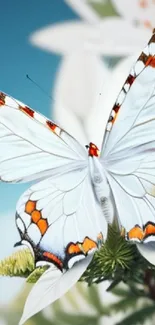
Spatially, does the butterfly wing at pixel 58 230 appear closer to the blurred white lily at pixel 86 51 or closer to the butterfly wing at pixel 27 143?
the butterfly wing at pixel 27 143

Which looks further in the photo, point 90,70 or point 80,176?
point 90,70

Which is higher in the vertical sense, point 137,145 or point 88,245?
point 137,145

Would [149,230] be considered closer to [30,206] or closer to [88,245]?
[88,245]

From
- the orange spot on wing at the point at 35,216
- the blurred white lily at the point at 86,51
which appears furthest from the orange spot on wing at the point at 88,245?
the blurred white lily at the point at 86,51

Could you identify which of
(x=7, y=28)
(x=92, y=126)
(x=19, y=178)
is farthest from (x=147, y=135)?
(x=7, y=28)

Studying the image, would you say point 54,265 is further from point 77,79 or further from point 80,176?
point 77,79

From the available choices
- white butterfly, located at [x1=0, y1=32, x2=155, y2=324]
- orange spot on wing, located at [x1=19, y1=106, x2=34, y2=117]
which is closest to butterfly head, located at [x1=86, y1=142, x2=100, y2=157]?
white butterfly, located at [x1=0, y1=32, x2=155, y2=324]

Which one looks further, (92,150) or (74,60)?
(74,60)

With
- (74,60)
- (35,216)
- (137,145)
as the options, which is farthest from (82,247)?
(74,60)
